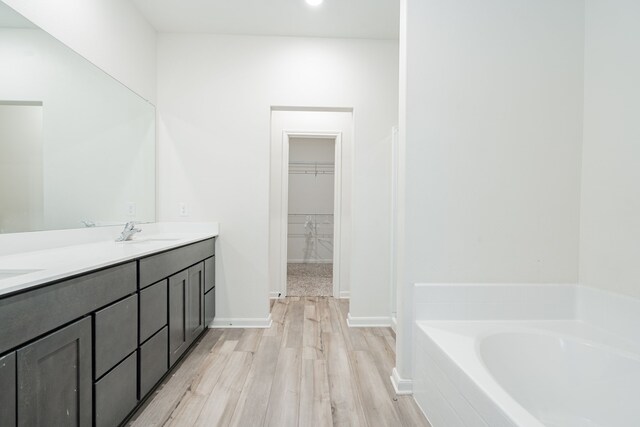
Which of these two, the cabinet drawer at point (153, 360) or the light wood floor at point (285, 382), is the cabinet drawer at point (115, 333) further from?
the light wood floor at point (285, 382)

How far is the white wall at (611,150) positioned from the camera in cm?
143

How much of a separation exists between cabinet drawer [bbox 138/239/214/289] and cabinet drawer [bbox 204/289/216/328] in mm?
341

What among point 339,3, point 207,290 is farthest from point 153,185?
point 339,3

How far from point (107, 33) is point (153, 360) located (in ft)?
7.08

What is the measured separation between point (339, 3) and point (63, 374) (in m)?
2.72

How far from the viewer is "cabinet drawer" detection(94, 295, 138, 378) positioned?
4.04ft

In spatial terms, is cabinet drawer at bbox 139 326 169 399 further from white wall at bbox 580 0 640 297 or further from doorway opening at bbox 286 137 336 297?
doorway opening at bbox 286 137 336 297

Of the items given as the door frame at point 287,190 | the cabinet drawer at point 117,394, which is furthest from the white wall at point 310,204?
the cabinet drawer at point 117,394

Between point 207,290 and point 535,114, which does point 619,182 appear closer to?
point 535,114

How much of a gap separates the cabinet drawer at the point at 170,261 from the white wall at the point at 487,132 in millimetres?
1417

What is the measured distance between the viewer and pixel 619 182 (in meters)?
1.50

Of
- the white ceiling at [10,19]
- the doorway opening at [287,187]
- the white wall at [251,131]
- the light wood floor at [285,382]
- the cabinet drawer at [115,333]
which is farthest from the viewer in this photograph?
the doorway opening at [287,187]

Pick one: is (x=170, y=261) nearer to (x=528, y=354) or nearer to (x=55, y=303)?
(x=55, y=303)

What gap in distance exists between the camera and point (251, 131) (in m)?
2.73
